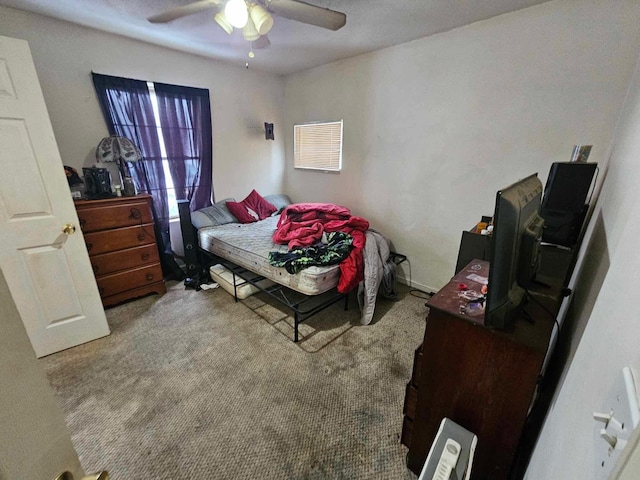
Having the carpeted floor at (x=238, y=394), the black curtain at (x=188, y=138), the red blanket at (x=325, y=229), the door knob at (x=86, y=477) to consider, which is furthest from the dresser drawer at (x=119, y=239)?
the door knob at (x=86, y=477)

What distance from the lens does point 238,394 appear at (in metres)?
1.70

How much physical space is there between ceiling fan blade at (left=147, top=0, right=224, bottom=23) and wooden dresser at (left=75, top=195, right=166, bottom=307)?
58.6 inches

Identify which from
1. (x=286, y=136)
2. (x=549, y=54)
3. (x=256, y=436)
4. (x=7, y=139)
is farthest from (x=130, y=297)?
(x=549, y=54)

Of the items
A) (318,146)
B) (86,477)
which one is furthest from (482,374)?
(318,146)

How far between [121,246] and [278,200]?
2.09 m

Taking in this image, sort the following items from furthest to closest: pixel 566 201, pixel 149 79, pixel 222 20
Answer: pixel 149 79, pixel 222 20, pixel 566 201

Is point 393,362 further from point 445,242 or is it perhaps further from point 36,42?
point 36,42

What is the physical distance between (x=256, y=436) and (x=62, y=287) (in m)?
1.82

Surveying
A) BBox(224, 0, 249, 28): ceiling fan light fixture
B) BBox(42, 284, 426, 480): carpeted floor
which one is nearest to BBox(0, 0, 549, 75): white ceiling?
BBox(224, 0, 249, 28): ceiling fan light fixture

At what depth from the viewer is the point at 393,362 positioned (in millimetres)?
1969

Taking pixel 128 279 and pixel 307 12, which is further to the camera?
pixel 128 279

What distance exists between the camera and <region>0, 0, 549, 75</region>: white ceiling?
1.95 meters

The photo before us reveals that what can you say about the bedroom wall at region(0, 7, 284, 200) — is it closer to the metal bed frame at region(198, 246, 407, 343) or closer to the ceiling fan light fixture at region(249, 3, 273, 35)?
the metal bed frame at region(198, 246, 407, 343)

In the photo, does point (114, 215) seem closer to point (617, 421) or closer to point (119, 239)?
point (119, 239)
